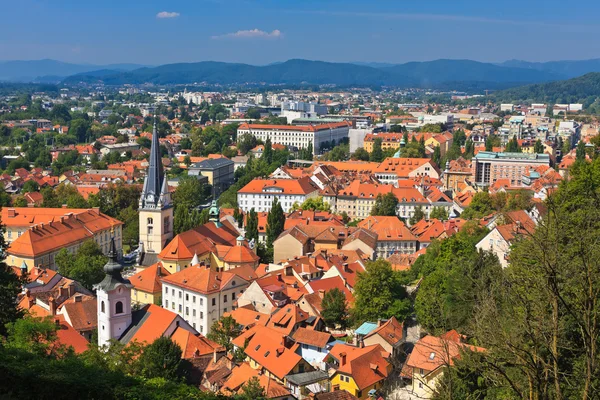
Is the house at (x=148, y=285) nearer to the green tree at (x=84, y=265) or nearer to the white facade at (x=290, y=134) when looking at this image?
the green tree at (x=84, y=265)

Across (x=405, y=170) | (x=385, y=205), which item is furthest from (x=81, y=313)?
(x=405, y=170)

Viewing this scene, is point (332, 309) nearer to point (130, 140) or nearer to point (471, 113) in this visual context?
point (130, 140)

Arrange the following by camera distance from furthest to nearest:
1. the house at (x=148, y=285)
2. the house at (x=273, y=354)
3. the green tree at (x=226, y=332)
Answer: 1. the house at (x=148, y=285)
2. the green tree at (x=226, y=332)
3. the house at (x=273, y=354)

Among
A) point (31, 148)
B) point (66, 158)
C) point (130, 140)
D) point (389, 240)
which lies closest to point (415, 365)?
point (389, 240)

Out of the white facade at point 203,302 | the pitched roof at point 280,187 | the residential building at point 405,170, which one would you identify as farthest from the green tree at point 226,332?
the residential building at point 405,170

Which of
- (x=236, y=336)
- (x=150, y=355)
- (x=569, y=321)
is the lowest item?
(x=236, y=336)

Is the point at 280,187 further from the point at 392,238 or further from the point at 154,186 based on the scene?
the point at 154,186

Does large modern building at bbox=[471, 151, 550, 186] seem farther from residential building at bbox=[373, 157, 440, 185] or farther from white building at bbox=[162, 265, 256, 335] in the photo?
white building at bbox=[162, 265, 256, 335]
